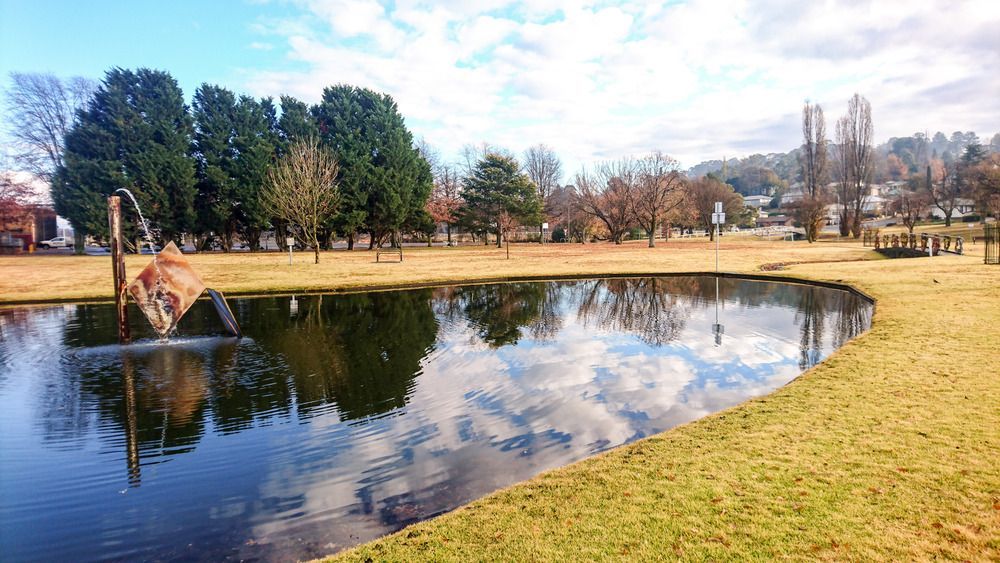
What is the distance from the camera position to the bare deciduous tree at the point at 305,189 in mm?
33719

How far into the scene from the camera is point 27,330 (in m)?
Answer: 13.2

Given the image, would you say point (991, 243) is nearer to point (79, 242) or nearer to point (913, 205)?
point (913, 205)

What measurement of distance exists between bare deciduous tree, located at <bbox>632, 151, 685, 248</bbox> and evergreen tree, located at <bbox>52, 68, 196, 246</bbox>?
42076 millimetres

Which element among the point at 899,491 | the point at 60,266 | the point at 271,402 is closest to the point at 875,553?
the point at 899,491

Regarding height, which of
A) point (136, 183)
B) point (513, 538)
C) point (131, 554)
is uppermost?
point (136, 183)

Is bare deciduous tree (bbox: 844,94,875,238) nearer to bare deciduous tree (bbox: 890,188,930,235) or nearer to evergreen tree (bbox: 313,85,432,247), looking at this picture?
bare deciduous tree (bbox: 890,188,930,235)

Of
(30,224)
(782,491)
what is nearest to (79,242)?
(30,224)

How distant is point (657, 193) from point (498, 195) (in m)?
16.6

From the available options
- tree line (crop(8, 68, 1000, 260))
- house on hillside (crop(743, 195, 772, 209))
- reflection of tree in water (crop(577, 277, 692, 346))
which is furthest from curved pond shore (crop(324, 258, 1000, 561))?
house on hillside (crop(743, 195, 772, 209))

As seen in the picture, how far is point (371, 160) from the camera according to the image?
4716 cm

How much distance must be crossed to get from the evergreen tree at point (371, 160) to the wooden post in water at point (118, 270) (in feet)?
108

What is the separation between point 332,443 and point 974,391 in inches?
318

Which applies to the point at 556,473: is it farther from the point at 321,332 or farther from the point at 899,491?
the point at 321,332

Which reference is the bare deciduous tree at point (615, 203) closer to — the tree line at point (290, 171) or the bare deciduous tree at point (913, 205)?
the tree line at point (290, 171)
